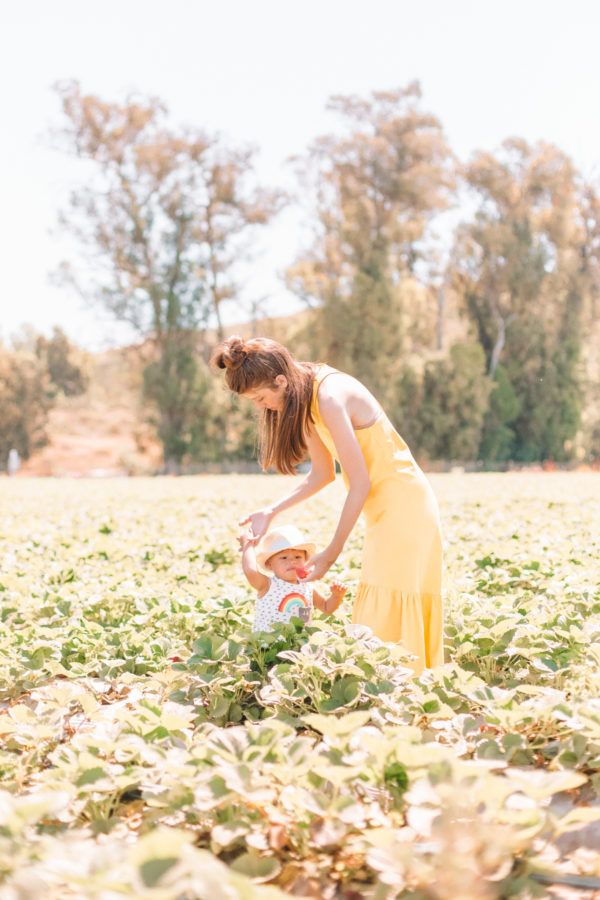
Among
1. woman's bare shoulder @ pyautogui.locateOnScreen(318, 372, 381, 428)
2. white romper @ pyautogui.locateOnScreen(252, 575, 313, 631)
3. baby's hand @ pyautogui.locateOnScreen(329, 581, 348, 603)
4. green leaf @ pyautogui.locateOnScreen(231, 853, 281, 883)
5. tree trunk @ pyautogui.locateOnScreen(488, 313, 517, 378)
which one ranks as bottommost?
green leaf @ pyautogui.locateOnScreen(231, 853, 281, 883)

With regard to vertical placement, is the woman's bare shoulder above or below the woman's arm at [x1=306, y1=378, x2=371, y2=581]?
above

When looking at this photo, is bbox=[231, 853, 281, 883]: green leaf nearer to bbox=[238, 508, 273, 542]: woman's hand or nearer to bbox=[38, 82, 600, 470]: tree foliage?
bbox=[238, 508, 273, 542]: woman's hand

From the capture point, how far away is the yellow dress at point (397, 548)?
3.06m

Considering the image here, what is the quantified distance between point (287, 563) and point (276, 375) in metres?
0.83

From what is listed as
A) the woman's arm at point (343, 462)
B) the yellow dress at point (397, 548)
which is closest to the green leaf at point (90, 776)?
the woman's arm at point (343, 462)

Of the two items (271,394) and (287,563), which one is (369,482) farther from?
(287,563)

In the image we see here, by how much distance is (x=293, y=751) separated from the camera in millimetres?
1942

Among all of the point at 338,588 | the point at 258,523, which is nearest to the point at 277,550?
the point at 258,523

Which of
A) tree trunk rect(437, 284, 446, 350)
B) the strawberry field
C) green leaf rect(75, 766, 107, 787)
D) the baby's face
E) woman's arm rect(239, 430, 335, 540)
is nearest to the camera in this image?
the strawberry field

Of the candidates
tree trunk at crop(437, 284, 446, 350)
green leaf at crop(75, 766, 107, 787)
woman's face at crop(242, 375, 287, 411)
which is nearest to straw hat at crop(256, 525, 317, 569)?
woman's face at crop(242, 375, 287, 411)

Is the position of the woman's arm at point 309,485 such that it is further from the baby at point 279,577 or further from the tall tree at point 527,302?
the tall tree at point 527,302

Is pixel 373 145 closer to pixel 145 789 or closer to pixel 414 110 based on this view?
pixel 414 110

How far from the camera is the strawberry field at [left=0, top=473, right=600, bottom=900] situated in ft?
5.18

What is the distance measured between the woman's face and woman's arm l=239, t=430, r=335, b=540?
21cm
